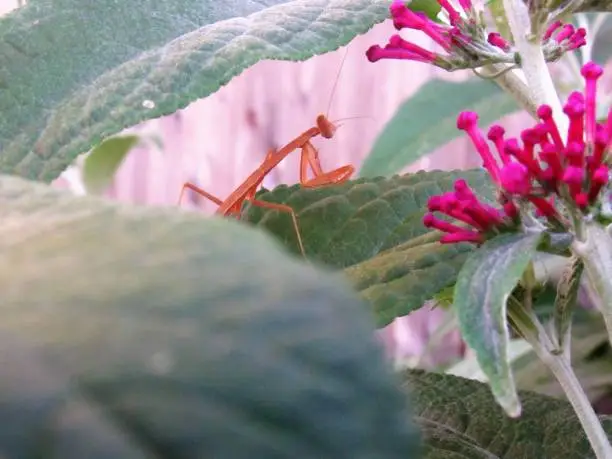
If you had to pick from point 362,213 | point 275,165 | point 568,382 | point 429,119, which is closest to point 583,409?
point 568,382

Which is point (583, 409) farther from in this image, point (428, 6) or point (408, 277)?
point (428, 6)

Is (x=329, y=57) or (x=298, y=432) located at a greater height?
(x=329, y=57)

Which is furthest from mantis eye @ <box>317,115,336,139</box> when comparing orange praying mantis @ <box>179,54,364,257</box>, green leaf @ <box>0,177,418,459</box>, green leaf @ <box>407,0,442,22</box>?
green leaf @ <box>0,177,418,459</box>

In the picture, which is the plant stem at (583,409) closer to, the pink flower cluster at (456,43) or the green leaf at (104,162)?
the pink flower cluster at (456,43)

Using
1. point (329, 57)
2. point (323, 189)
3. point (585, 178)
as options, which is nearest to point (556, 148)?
point (585, 178)

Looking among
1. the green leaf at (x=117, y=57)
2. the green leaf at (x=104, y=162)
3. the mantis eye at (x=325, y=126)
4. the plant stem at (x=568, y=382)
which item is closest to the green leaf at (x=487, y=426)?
the plant stem at (x=568, y=382)

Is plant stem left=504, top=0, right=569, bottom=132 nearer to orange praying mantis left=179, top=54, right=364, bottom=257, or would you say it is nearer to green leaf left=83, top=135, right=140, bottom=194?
orange praying mantis left=179, top=54, right=364, bottom=257

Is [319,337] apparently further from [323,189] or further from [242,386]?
[323,189]
